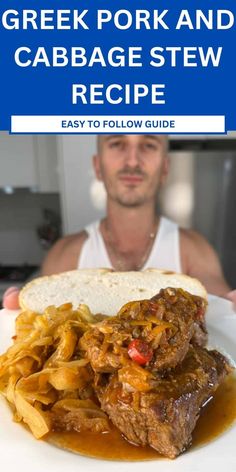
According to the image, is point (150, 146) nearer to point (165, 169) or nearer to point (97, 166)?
point (165, 169)

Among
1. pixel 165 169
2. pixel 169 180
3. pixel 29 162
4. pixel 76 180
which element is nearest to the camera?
pixel 165 169

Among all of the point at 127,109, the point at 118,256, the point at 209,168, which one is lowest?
the point at 118,256

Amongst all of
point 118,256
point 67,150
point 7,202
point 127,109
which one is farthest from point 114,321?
point 7,202

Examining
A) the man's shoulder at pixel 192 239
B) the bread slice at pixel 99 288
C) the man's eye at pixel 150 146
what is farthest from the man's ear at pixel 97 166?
the bread slice at pixel 99 288

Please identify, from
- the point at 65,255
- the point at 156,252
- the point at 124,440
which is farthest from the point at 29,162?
the point at 124,440

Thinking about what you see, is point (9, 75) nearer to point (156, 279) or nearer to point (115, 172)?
point (156, 279)

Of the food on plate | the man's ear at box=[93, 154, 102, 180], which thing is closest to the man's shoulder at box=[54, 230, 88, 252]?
the man's ear at box=[93, 154, 102, 180]

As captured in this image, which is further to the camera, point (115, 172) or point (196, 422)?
point (115, 172)
